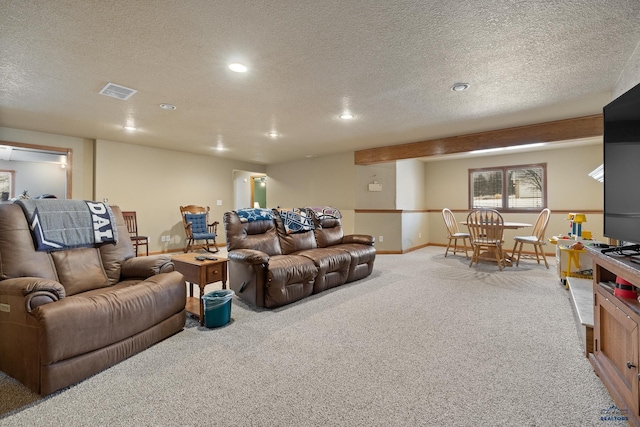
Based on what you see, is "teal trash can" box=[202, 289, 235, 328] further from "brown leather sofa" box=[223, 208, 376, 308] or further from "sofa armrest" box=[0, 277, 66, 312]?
"sofa armrest" box=[0, 277, 66, 312]

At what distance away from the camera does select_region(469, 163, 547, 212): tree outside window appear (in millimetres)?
6207

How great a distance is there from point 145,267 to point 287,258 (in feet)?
4.51

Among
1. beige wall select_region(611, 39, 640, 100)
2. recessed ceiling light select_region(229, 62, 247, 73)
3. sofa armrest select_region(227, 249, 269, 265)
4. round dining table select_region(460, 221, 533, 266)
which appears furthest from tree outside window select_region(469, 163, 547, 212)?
recessed ceiling light select_region(229, 62, 247, 73)

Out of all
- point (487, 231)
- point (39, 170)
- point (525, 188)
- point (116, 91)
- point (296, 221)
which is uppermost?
point (116, 91)

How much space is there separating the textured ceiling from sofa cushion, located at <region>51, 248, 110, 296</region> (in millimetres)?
1598

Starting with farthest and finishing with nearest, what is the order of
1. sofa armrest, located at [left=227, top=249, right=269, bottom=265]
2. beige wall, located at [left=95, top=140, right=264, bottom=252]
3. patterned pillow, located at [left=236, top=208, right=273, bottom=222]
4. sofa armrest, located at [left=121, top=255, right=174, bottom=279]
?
beige wall, located at [left=95, top=140, right=264, bottom=252] < patterned pillow, located at [left=236, top=208, right=273, bottom=222] < sofa armrest, located at [left=227, top=249, right=269, bottom=265] < sofa armrest, located at [left=121, top=255, right=174, bottom=279]

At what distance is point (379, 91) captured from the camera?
3.09m

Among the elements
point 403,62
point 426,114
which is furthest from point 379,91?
point 426,114

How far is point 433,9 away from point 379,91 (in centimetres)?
131

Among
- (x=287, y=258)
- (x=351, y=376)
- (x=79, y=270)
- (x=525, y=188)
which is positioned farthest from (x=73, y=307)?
(x=525, y=188)

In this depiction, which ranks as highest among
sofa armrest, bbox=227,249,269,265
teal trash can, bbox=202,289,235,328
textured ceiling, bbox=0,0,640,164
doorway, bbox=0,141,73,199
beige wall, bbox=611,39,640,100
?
textured ceiling, bbox=0,0,640,164

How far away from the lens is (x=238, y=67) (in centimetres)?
255

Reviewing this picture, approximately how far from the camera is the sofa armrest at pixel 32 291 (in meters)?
1.63

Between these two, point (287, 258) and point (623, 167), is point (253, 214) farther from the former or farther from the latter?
point (623, 167)
